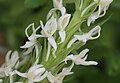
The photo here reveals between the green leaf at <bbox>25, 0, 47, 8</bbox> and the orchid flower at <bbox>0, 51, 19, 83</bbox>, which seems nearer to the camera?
the orchid flower at <bbox>0, 51, 19, 83</bbox>

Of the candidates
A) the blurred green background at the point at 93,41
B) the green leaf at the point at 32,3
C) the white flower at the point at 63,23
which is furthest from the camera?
the blurred green background at the point at 93,41

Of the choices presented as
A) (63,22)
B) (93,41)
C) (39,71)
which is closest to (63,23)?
(63,22)

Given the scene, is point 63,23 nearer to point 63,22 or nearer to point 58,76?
point 63,22

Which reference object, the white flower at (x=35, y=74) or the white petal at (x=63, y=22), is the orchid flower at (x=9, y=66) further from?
the white petal at (x=63, y=22)

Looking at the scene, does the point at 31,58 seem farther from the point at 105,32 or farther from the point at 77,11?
the point at 105,32

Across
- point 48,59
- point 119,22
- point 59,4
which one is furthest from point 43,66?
point 119,22

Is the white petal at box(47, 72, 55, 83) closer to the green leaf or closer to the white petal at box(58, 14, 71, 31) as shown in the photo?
the white petal at box(58, 14, 71, 31)

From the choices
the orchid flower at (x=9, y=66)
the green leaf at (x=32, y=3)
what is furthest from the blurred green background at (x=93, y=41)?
the orchid flower at (x=9, y=66)

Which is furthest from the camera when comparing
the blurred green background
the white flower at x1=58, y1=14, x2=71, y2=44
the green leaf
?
the blurred green background

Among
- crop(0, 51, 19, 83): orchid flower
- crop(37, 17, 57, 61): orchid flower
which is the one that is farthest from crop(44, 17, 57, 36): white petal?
crop(0, 51, 19, 83): orchid flower
